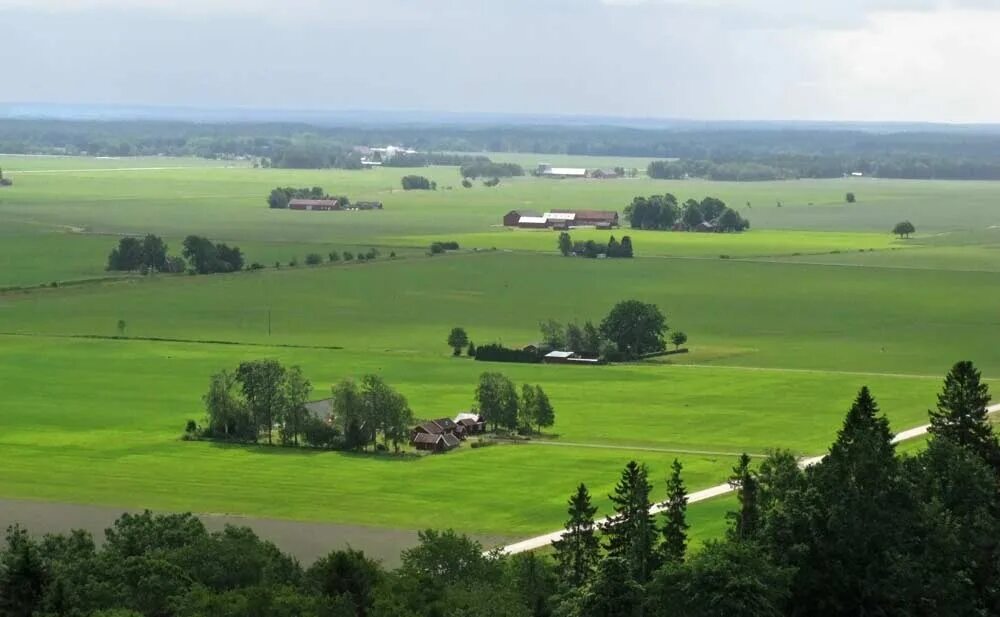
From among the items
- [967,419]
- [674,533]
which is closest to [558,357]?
[967,419]

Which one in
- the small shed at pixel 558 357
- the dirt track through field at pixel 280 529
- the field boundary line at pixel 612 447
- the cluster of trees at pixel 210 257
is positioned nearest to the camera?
the dirt track through field at pixel 280 529

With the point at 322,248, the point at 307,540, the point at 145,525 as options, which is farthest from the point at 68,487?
the point at 322,248

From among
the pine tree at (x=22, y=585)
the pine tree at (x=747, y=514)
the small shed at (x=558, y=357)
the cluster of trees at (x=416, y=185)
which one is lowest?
the cluster of trees at (x=416, y=185)

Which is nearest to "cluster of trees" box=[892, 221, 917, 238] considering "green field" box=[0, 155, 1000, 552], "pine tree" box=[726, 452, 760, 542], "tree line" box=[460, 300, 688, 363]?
"green field" box=[0, 155, 1000, 552]

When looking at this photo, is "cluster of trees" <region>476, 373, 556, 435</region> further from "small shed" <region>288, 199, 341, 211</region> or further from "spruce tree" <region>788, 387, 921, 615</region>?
"small shed" <region>288, 199, 341, 211</region>

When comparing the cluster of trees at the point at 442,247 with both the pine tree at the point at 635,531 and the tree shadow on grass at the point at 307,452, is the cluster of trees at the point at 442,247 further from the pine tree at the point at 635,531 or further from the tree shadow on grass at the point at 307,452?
the pine tree at the point at 635,531

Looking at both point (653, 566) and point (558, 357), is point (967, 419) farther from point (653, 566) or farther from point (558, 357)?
point (558, 357)

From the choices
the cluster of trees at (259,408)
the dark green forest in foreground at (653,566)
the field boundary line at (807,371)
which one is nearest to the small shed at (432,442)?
the cluster of trees at (259,408)

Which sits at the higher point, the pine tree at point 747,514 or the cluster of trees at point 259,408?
the pine tree at point 747,514
